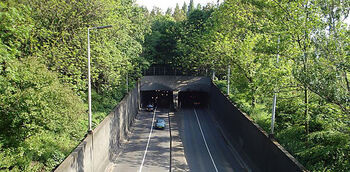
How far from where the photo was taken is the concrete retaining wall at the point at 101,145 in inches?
565

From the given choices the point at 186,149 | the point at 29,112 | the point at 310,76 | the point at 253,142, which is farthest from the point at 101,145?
the point at 310,76

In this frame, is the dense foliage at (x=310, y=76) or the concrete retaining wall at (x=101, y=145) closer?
the dense foliage at (x=310, y=76)

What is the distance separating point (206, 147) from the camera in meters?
27.8

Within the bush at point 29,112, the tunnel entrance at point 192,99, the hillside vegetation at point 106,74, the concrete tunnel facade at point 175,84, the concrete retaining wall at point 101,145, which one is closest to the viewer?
the hillside vegetation at point 106,74

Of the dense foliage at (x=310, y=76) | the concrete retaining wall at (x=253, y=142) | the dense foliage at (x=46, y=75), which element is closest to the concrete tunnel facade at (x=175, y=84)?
the concrete retaining wall at (x=253, y=142)

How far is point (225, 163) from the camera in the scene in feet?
76.7

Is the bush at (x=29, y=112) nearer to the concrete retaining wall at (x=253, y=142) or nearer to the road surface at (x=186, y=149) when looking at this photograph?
the road surface at (x=186, y=149)

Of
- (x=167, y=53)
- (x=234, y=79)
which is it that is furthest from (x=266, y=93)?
(x=167, y=53)

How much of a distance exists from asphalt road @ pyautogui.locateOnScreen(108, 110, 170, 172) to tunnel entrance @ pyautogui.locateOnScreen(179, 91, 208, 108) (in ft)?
43.3

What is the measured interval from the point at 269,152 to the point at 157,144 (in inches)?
541

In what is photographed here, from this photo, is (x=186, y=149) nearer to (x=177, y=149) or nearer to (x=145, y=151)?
(x=177, y=149)

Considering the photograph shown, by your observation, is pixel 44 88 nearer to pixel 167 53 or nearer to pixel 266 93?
pixel 266 93

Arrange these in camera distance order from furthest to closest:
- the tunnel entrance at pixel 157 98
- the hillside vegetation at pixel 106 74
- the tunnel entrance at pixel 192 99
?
1. the tunnel entrance at pixel 157 98
2. the tunnel entrance at pixel 192 99
3. the hillside vegetation at pixel 106 74

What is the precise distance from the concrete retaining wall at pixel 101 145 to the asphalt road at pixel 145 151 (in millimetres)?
1011
